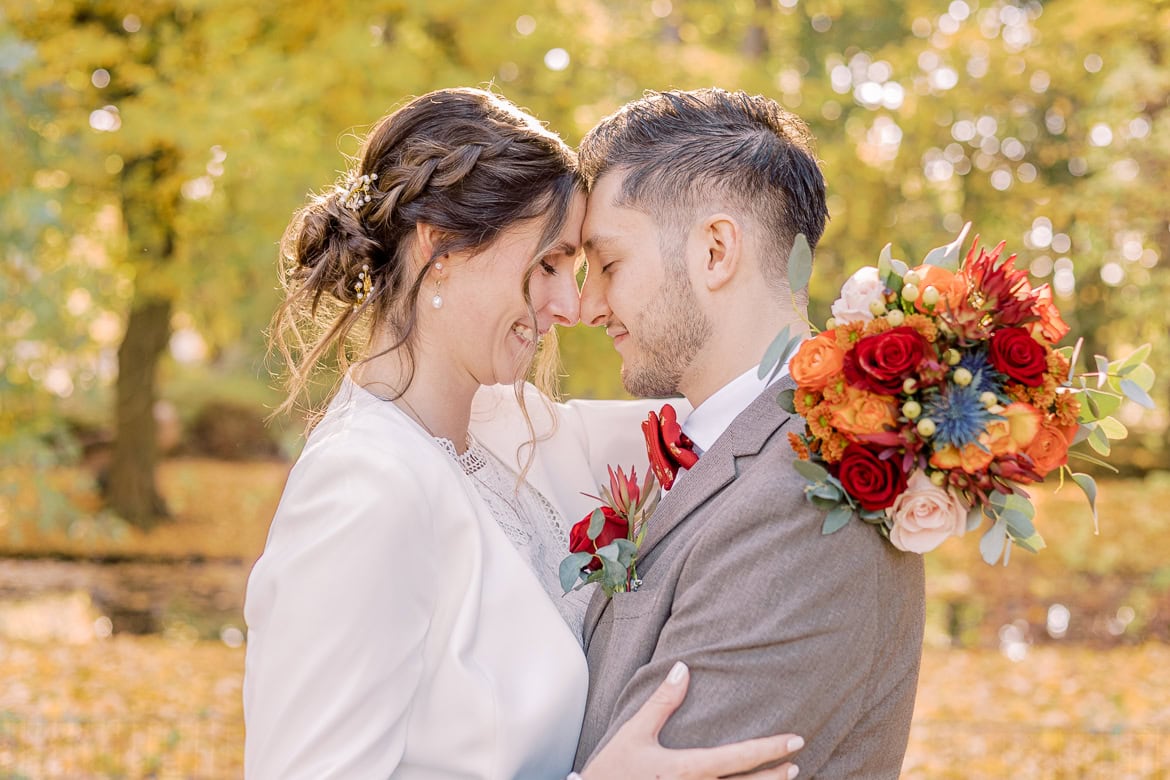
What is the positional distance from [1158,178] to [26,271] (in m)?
7.98

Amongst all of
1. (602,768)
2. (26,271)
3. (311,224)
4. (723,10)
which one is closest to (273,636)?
(602,768)

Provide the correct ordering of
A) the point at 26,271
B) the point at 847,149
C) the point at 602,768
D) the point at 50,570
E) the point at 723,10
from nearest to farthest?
the point at 602,768
the point at 26,271
the point at 847,149
the point at 723,10
the point at 50,570

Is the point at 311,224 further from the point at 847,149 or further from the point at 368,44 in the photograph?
the point at 847,149

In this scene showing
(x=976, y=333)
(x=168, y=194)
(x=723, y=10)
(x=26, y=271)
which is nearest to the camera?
(x=976, y=333)

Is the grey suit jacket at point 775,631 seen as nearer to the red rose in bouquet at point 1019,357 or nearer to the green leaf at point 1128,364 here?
the red rose in bouquet at point 1019,357

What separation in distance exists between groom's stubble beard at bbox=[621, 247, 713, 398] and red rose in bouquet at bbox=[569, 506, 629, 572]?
14.8 inches

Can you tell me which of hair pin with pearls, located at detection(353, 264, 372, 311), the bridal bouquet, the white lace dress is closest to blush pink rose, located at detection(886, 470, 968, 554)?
the bridal bouquet

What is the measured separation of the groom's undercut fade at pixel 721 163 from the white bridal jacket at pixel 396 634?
0.76 meters

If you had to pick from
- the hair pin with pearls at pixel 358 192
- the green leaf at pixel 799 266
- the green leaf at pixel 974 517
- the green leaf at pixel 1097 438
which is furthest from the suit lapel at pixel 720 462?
the hair pin with pearls at pixel 358 192

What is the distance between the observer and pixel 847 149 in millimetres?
8625

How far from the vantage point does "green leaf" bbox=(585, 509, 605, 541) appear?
2.36m

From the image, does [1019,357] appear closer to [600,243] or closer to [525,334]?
[600,243]

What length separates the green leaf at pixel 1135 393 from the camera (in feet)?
6.29

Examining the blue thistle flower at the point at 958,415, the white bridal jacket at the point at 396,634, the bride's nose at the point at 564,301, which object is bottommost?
the white bridal jacket at the point at 396,634
